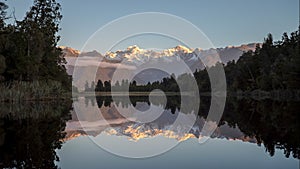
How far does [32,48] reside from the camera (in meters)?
44.8

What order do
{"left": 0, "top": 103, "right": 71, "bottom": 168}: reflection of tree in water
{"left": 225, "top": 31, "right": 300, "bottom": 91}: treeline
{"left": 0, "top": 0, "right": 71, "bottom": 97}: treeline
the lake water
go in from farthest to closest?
1. {"left": 225, "top": 31, "right": 300, "bottom": 91}: treeline
2. {"left": 0, "top": 0, "right": 71, "bottom": 97}: treeline
3. {"left": 0, "top": 103, "right": 71, "bottom": 168}: reflection of tree in water
4. the lake water

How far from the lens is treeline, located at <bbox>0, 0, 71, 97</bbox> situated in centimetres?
4162

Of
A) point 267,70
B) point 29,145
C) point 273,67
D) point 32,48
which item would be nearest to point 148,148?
point 29,145

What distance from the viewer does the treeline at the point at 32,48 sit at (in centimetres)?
4162

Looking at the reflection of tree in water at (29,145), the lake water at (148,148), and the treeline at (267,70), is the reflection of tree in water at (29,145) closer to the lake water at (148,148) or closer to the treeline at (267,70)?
the lake water at (148,148)

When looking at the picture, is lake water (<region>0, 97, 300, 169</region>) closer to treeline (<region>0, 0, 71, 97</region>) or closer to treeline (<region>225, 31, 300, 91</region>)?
treeline (<region>0, 0, 71, 97</region>)

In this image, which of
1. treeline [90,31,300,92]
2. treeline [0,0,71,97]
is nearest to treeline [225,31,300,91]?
treeline [90,31,300,92]

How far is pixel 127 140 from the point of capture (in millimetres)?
14203

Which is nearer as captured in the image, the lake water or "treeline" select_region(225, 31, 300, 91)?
the lake water

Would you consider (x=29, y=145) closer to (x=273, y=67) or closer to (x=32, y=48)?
(x=32, y=48)

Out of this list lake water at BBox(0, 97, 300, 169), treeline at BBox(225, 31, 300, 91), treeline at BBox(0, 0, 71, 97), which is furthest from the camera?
treeline at BBox(225, 31, 300, 91)

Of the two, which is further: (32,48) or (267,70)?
(267,70)

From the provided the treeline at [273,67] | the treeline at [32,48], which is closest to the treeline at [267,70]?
the treeline at [273,67]

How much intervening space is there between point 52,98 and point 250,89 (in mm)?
52213
